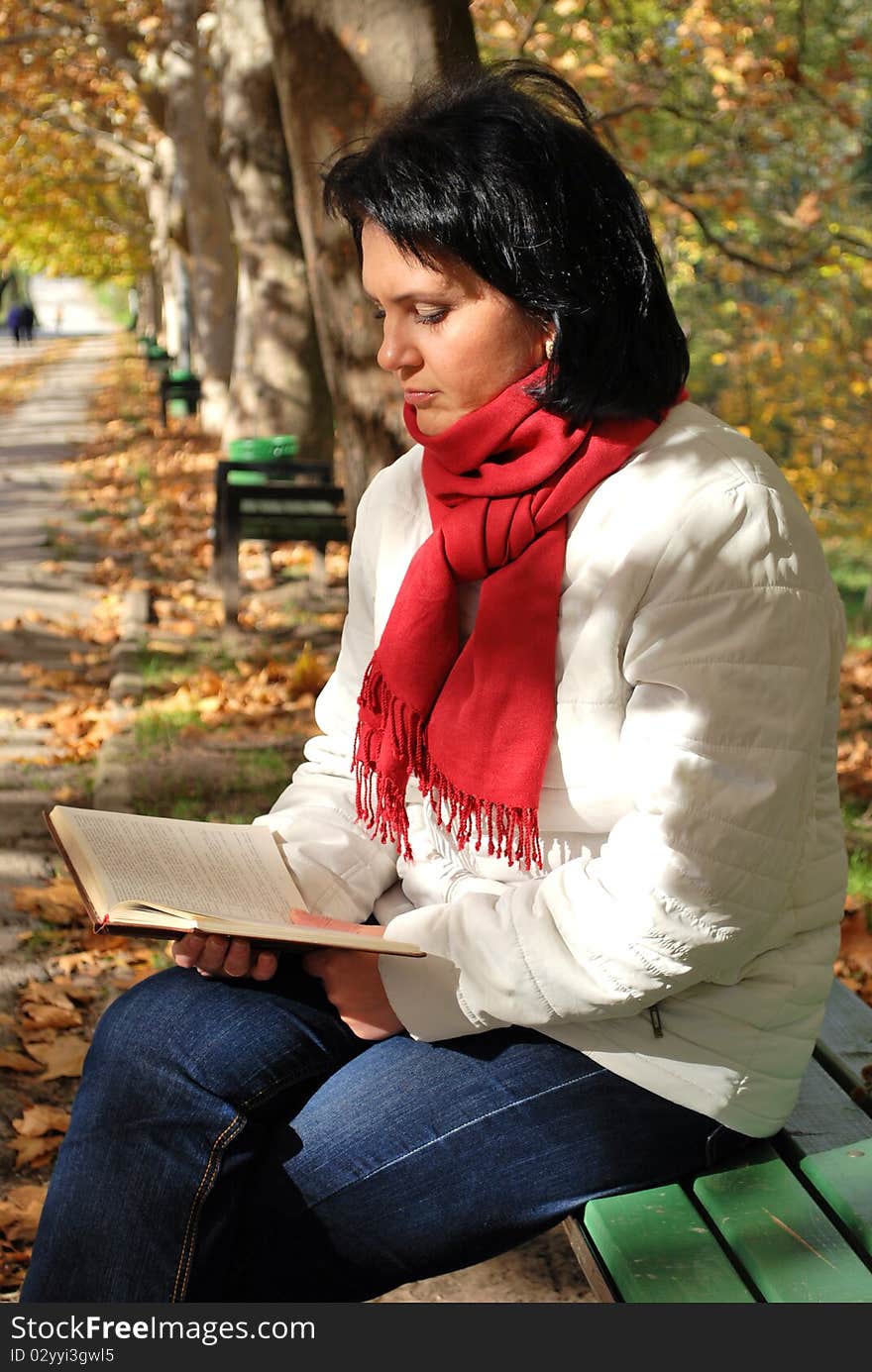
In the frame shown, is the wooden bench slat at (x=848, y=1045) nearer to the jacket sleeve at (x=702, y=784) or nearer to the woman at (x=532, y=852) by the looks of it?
the woman at (x=532, y=852)

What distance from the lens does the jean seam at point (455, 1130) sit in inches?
82.6

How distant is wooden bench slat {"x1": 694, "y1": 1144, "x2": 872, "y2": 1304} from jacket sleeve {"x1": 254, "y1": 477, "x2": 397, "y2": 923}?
738mm

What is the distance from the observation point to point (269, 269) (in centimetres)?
1070

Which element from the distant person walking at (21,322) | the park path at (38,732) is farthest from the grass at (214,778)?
the distant person walking at (21,322)

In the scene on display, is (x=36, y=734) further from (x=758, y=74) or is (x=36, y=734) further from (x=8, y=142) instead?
(x=8, y=142)

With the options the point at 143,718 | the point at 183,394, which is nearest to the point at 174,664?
the point at 143,718

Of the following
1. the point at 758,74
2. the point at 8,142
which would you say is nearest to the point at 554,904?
the point at 758,74

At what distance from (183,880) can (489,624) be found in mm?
604

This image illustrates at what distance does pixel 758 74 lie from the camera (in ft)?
33.4

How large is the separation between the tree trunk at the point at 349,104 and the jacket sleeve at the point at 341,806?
228 centimetres

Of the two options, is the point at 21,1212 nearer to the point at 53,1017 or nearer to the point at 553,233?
the point at 53,1017

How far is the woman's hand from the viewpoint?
2.22 m

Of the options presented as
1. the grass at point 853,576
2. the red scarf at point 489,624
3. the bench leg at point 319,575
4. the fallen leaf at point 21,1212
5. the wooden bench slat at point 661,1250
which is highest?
the red scarf at point 489,624

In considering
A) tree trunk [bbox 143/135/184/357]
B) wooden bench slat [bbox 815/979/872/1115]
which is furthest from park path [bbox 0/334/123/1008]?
tree trunk [bbox 143/135/184/357]
